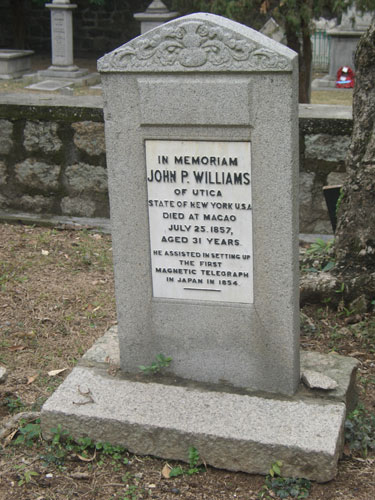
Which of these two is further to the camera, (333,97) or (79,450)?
(333,97)

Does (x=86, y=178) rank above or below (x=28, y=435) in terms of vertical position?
above

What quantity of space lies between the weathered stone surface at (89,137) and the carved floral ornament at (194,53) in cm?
279


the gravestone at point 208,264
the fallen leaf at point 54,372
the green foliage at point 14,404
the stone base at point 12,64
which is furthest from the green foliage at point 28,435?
the stone base at point 12,64

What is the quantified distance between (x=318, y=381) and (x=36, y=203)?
11.8 ft

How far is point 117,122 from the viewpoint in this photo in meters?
2.89

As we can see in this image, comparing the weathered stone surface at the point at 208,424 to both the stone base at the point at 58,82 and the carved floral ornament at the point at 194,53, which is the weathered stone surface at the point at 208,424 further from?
the stone base at the point at 58,82

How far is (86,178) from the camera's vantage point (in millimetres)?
5734

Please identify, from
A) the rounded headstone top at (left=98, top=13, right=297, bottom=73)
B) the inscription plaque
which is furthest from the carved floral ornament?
the inscription plaque

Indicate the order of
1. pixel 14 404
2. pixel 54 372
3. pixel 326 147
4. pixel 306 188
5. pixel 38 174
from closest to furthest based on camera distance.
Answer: pixel 14 404 → pixel 54 372 → pixel 326 147 → pixel 306 188 → pixel 38 174

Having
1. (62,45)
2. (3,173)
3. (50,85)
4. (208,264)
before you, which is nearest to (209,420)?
(208,264)

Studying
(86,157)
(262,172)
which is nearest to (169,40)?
(262,172)

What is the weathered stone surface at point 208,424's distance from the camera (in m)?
2.74

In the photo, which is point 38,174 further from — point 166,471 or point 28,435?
point 166,471

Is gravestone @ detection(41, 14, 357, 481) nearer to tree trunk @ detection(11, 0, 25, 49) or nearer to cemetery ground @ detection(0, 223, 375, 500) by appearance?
cemetery ground @ detection(0, 223, 375, 500)
